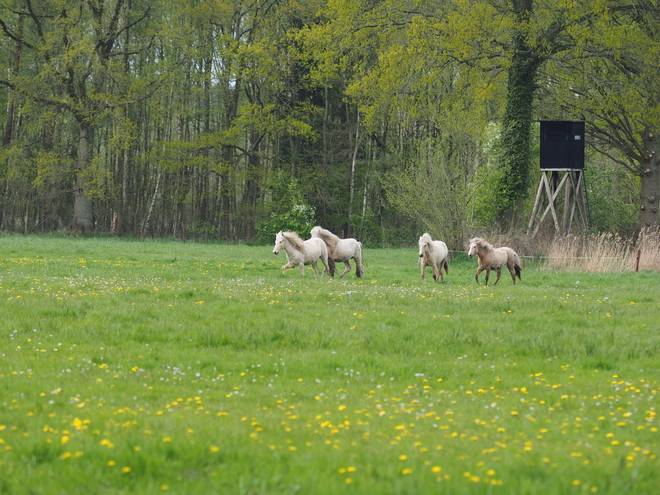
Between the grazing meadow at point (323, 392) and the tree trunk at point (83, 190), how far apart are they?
34699 millimetres

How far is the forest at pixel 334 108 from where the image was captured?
33.5 meters

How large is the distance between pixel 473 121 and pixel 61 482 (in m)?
31.0

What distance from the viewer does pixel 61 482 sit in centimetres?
505

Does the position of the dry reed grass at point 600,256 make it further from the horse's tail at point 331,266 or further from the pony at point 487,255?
the horse's tail at point 331,266

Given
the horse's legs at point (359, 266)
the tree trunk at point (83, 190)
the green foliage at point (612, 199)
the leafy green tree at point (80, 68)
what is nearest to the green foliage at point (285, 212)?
the leafy green tree at point (80, 68)

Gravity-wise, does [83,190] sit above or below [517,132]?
below

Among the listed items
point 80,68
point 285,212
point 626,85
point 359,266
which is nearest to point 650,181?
point 626,85

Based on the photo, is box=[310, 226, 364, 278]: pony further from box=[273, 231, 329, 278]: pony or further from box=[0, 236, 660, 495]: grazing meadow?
box=[0, 236, 660, 495]: grazing meadow

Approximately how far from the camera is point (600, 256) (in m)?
28.0

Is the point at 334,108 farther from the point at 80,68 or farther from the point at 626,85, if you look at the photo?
the point at 626,85

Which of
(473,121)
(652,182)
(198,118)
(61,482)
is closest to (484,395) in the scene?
(61,482)

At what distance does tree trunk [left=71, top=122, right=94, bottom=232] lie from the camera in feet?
160

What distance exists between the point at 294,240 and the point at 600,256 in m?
13.3

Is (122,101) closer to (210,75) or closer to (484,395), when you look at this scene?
(210,75)
